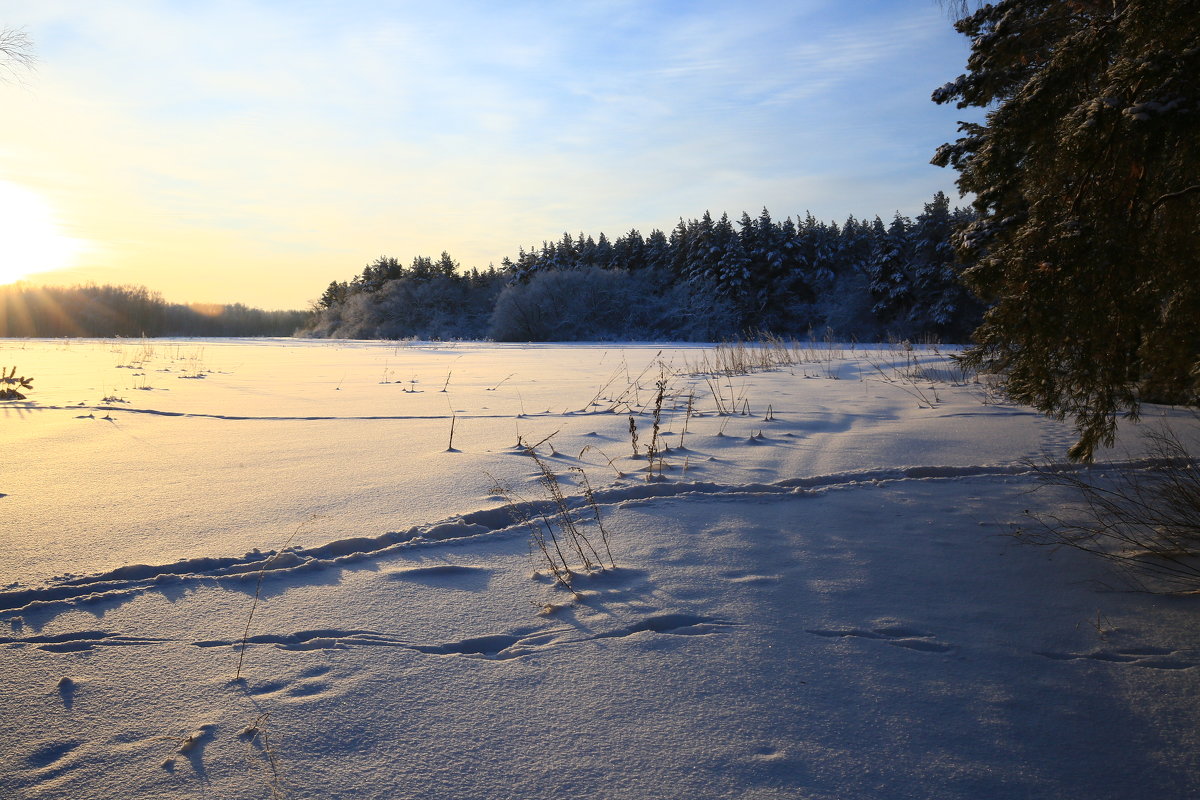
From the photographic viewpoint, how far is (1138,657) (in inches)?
68.2

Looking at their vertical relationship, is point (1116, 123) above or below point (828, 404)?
above

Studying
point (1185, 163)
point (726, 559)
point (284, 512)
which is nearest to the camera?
point (1185, 163)

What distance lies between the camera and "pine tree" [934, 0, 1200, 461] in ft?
6.73

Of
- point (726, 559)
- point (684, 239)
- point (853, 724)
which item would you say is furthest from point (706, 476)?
point (684, 239)

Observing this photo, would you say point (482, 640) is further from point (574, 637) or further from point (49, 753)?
point (49, 753)

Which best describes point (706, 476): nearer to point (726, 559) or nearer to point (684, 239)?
point (726, 559)

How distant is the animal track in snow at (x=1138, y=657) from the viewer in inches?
67.0

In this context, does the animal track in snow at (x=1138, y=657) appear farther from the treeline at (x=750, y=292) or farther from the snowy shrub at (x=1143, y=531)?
the treeline at (x=750, y=292)

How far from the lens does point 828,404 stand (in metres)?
6.09

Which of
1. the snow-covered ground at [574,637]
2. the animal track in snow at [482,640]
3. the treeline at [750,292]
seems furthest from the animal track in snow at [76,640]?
the treeline at [750,292]

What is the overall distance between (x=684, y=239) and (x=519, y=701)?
4951 cm

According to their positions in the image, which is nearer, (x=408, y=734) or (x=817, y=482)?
(x=408, y=734)

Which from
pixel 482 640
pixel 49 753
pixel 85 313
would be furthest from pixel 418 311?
pixel 49 753

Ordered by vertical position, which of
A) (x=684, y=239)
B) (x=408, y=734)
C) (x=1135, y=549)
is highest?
(x=684, y=239)
